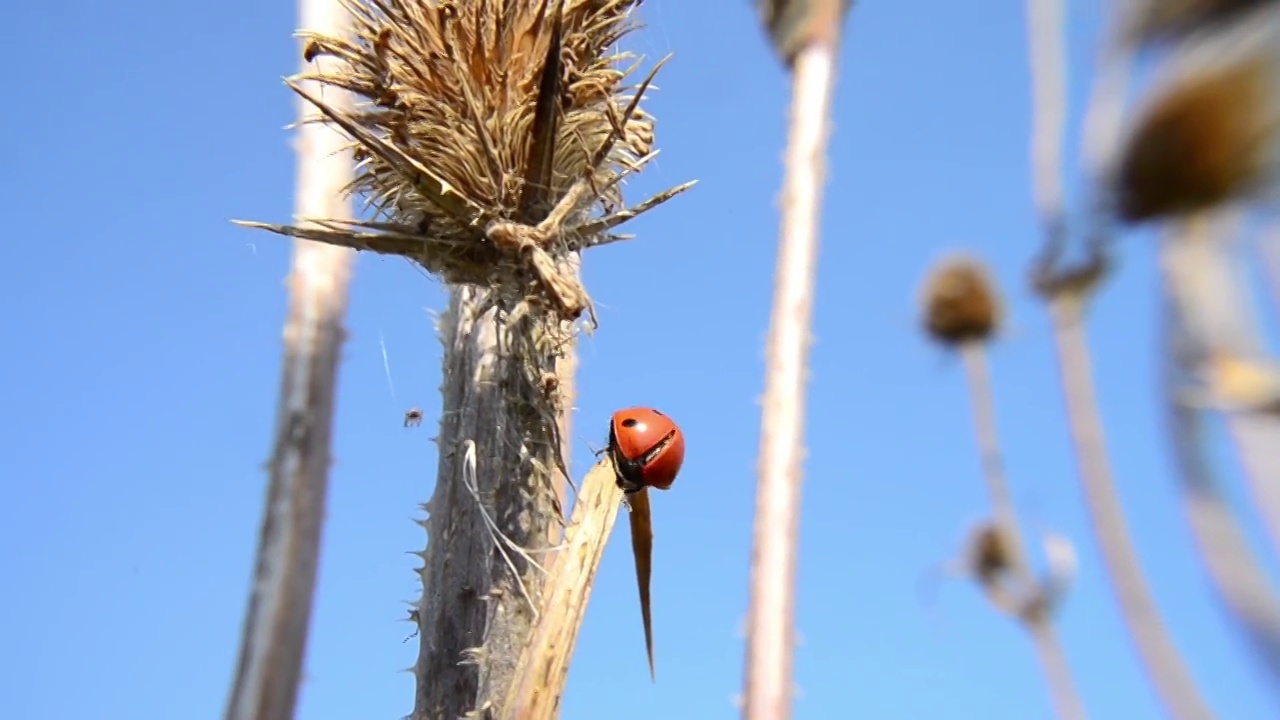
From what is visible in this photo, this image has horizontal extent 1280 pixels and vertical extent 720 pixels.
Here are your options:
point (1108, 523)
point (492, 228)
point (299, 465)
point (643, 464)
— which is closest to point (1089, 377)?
point (1108, 523)

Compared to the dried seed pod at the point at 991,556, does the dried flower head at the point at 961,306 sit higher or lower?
higher

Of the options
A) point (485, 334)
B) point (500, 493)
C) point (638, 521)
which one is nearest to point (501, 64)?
point (485, 334)

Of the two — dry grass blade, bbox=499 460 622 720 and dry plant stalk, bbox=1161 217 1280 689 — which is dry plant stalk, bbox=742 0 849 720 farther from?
dry grass blade, bbox=499 460 622 720

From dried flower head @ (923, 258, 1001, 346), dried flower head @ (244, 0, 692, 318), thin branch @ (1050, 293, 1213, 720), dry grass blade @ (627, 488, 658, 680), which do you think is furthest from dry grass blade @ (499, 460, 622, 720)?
thin branch @ (1050, 293, 1213, 720)

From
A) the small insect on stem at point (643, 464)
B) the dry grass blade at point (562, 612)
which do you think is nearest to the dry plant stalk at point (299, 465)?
the dry grass blade at point (562, 612)

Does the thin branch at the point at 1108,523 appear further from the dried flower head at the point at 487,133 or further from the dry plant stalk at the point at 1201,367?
the dried flower head at the point at 487,133

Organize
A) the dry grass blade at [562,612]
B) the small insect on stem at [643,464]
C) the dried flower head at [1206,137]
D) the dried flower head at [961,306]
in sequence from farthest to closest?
1. the small insect on stem at [643,464]
2. the dry grass blade at [562,612]
3. the dried flower head at [961,306]
4. the dried flower head at [1206,137]
